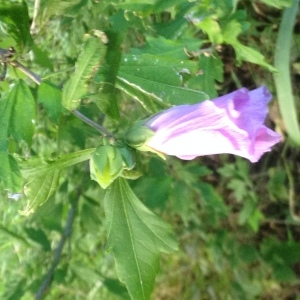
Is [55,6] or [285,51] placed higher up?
[55,6]

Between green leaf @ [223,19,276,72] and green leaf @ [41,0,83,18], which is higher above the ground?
green leaf @ [41,0,83,18]

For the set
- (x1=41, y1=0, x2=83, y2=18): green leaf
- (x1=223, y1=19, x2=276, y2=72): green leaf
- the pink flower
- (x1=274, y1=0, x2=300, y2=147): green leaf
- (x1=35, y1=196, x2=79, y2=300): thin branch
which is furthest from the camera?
(x1=274, y1=0, x2=300, y2=147): green leaf

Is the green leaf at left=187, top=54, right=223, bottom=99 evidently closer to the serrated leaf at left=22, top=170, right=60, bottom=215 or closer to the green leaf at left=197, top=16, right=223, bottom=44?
the green leaf at left=197, top=16, right=223, bottom=44

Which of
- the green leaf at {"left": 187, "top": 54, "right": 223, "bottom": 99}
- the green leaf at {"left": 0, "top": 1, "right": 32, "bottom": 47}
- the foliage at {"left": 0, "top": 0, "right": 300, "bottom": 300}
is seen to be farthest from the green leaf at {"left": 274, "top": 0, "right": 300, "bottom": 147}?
the green leaf at {"left": 0, "top": 1, "right": 32, "bottom": 47}

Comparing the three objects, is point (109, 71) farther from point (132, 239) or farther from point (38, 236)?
point (38, 236)

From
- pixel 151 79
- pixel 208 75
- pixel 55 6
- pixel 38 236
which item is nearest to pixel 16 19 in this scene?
pixel 55 6

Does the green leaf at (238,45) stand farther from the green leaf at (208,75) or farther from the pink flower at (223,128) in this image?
the pink flower at (223,128)

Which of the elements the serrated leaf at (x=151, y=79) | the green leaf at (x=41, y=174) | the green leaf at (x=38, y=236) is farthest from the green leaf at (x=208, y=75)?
the green leaf at (x=38, y=236)
